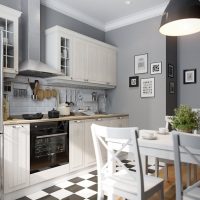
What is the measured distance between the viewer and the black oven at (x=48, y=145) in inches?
98.1

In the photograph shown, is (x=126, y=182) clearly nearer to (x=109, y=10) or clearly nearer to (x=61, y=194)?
(x=61, y=194)

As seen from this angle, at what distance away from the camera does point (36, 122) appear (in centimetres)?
249

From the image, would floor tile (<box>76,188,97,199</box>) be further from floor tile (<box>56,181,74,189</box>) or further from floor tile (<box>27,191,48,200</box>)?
floor tile (<box>27,191,48,200</box>)

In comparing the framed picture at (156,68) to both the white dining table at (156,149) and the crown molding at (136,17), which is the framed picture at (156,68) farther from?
the white dining table at (156,149)

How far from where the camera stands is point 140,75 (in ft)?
13.1

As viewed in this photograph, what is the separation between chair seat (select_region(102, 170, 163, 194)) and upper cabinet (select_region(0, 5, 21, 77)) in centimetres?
191

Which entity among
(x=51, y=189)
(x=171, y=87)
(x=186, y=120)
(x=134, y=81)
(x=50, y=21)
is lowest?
(x=51, y=189)

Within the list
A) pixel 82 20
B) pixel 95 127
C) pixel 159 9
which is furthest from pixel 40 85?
pixel 159 9

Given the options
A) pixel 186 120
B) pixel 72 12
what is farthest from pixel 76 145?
pixel 72 12

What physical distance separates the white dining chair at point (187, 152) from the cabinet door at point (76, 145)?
1879 millimetres

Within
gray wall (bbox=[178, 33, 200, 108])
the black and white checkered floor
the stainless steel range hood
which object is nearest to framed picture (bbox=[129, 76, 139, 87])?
gray wall (bbox=[178, 33, 200, 108])

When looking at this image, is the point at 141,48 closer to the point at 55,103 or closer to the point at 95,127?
the point at 55,103

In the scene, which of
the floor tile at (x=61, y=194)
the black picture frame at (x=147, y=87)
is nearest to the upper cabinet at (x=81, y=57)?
the black picture frame at (x=147, y=87)

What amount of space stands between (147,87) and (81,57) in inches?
54.6
